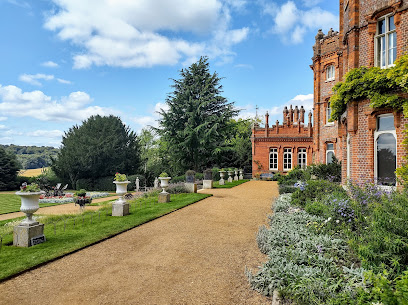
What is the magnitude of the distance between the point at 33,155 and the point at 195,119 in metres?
53.1

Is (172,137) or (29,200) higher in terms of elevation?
(172,137)

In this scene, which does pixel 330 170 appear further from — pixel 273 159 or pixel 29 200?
pixel 29 200

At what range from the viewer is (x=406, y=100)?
28.0ft

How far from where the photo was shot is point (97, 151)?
24344 millimetres

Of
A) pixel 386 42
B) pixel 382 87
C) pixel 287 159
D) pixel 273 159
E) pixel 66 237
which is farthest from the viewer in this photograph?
pixel 273 159

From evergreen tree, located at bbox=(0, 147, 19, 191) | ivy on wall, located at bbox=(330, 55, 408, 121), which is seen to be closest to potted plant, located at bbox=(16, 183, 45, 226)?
ivy on wall, located at bbox=(330, 55, 408, 121)

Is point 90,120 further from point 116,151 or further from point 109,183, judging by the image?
point 109,183

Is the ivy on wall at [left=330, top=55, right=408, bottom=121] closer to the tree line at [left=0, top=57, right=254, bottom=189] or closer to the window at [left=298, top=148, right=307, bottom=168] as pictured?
the tree line at [left=0, top=57, right=254, bottom=189]

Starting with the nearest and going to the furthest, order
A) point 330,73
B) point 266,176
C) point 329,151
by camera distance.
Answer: point 329,151 < point 330,73 < point 266,176

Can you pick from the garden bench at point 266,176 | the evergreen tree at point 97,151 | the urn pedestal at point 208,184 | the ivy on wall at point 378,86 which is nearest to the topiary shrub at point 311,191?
the ivy on wall at point 378,86

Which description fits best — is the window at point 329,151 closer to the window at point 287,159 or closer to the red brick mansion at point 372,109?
the red brick mansion at point 372,109

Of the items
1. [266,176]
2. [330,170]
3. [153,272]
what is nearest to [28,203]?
[153,272]

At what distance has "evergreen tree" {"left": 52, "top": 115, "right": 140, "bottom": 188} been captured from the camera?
24.2 metres

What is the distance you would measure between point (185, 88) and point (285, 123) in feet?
40.7
